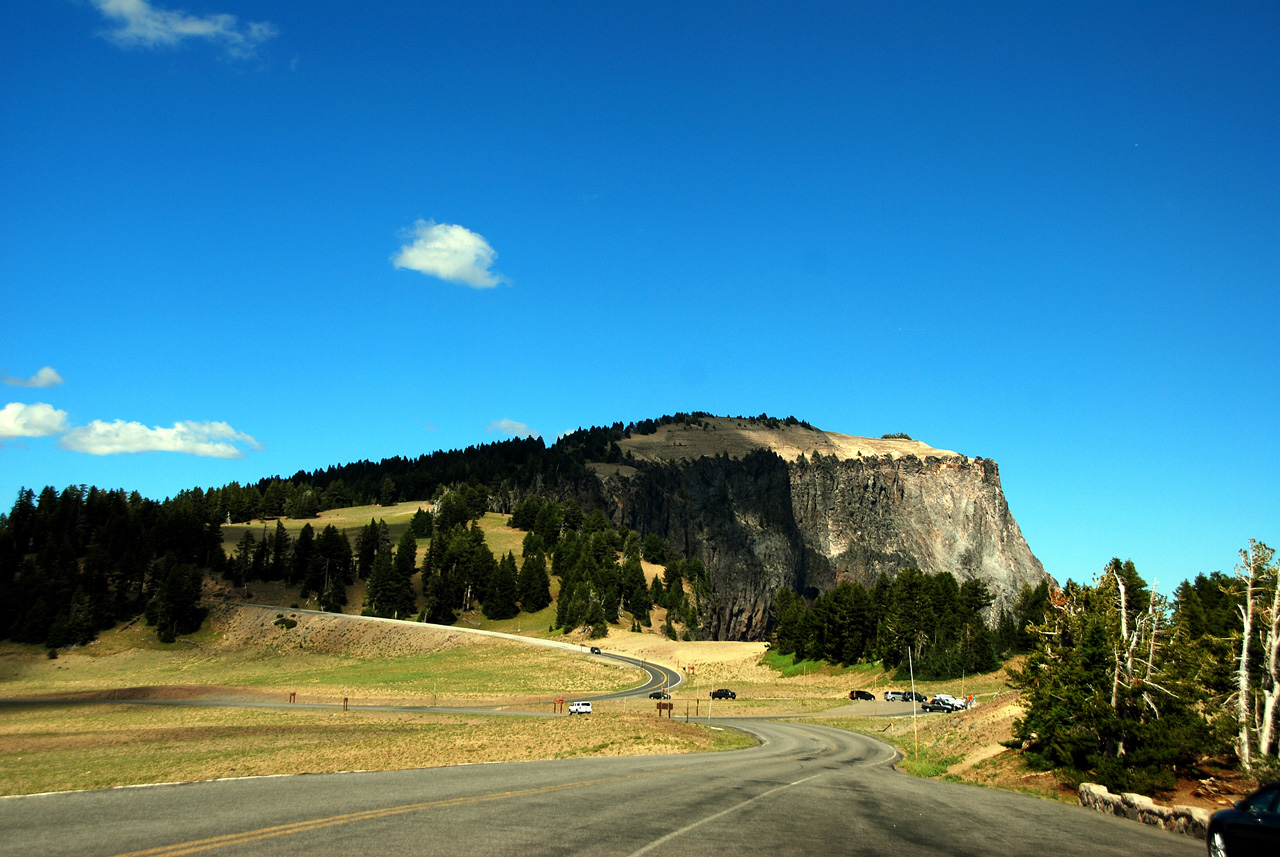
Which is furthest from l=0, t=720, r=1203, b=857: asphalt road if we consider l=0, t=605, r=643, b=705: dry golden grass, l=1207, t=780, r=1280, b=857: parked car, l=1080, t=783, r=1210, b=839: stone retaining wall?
l=0, t=605, r=643, b=705: dry golden grass

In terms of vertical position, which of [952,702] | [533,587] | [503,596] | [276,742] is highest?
[533,587]

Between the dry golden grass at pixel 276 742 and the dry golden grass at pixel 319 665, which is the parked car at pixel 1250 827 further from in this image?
the dry golden grass at pixel 319 665

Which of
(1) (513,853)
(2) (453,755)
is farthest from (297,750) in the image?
(1) (513,853)

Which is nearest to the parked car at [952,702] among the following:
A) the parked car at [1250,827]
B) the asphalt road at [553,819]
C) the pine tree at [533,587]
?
the asphalt road at [553,819]

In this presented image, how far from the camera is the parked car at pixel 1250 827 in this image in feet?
39.1

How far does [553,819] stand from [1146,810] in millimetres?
13795

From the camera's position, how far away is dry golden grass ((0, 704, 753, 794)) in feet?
85.5

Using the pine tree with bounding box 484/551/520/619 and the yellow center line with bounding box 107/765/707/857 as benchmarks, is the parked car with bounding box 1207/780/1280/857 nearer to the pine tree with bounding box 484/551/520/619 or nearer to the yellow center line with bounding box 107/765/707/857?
the yellow center line with bounding box 107/765/707/857

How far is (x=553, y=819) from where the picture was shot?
16.2 metres

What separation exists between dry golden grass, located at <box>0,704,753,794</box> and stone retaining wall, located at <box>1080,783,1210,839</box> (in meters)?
18.0

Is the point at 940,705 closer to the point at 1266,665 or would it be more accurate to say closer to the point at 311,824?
the point at 1266,665

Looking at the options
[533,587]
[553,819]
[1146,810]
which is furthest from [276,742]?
[533,587]

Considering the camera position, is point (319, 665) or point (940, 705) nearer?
point (940, 705)

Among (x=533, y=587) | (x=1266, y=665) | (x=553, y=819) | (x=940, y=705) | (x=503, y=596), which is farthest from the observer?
(x=533, y=587)
